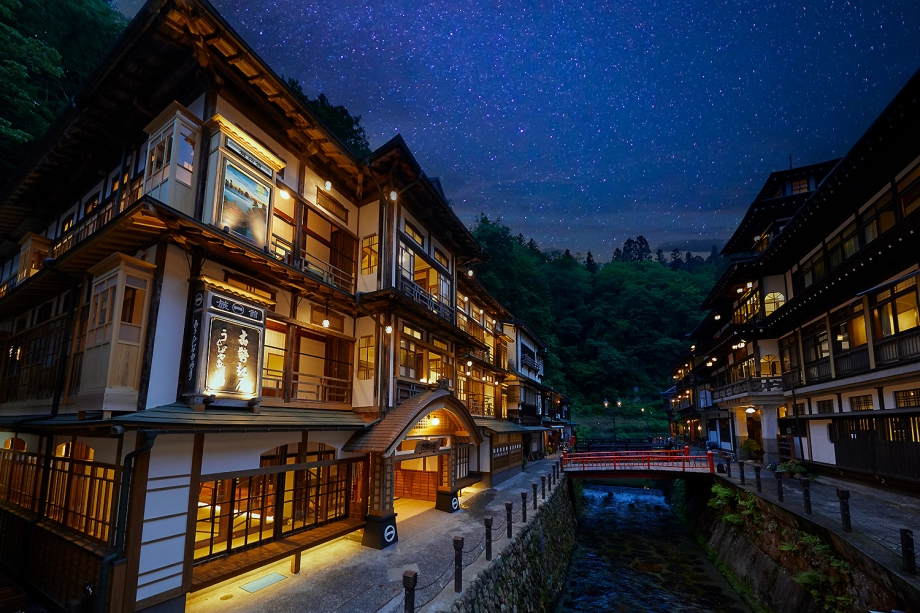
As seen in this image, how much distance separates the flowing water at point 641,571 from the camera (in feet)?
50.7

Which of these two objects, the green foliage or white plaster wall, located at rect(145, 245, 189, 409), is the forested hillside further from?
white plaster wall, located at rect(145, 245, 189, 409)

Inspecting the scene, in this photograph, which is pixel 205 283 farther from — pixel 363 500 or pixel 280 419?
pixel 363 500

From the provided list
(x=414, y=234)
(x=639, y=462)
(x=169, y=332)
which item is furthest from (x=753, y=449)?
(x=169, y=332)

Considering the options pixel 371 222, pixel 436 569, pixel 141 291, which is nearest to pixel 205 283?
pixel 141 291

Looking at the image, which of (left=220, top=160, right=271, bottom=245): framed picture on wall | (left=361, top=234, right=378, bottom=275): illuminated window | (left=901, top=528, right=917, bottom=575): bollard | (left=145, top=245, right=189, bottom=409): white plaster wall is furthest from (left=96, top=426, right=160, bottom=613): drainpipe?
(left=901, top=528, right=917, bottom=575): bollard

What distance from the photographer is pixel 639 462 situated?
2638cm

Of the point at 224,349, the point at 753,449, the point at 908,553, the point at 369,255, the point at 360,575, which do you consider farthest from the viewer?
the point at 753,449

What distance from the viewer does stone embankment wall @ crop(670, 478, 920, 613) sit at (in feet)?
30.1

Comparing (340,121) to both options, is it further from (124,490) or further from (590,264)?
(590,264)

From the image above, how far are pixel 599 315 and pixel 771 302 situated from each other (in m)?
62.2

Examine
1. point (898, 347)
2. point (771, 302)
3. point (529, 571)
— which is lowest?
point (529, 571)

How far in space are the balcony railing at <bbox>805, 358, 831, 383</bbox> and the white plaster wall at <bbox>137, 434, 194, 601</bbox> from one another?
26.1m

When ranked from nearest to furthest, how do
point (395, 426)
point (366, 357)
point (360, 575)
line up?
point (360, 575) → point (395, 426) → point (366, 357)

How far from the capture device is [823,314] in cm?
2105
